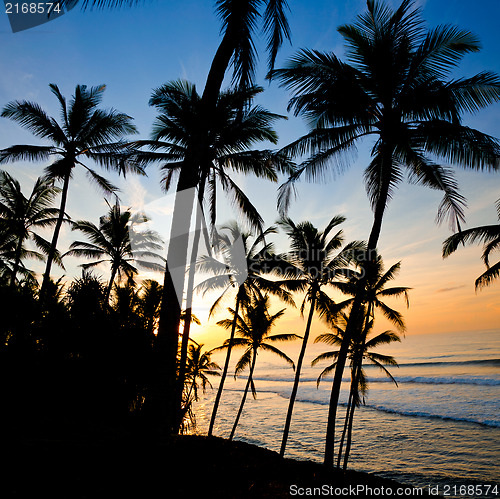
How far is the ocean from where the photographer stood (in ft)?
38.9

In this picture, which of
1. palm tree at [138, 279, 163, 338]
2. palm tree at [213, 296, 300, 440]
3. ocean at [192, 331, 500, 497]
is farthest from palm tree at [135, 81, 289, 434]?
ocean at [192, 331, 500, 497]

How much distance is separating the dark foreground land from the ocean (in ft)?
30.5

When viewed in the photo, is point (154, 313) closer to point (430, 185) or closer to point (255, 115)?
point (255, 115)

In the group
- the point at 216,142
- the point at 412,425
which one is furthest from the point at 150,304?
the point at 412,425

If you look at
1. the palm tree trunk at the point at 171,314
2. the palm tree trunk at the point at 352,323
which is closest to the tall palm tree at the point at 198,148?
the palm tree trunk at the point at 171,314

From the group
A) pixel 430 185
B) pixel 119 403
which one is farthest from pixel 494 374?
pixel 119 403

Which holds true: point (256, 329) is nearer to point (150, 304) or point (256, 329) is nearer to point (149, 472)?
point (150, 304)

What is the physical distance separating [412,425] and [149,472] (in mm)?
20027

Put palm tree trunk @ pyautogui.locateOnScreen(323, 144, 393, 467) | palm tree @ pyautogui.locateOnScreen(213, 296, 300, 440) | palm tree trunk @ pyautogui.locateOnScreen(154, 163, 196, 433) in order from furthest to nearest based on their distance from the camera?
1. palm tree @ pyautogui.locateOnScreen(213, 296, 300, 440)
2. palm tree trunk @ pyautogui.locateOnScreen(323, 144, 393, 467)
3. palm tree trunk @ pyautogui.locateOnScreen(154, 163, 196, 433)

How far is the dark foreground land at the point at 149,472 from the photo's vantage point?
3180 millimetres

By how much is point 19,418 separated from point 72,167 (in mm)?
10520

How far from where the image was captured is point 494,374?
1129 inches

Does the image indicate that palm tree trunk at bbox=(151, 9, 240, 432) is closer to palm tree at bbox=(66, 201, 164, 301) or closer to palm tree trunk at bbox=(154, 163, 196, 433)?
palm tree trunk at bbox=(154, 163, 196, 433)

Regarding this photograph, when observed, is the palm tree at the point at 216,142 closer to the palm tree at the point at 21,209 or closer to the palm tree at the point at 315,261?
the palm tree at the point at 315,261
